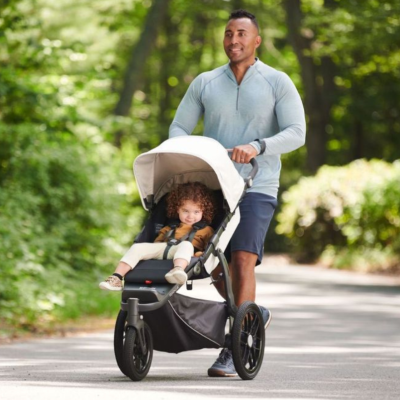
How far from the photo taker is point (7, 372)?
7.96 m

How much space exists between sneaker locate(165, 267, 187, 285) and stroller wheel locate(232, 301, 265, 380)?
63 centimetres

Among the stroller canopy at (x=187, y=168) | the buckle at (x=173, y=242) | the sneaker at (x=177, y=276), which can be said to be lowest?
the sneaker at (x=177, y=276)

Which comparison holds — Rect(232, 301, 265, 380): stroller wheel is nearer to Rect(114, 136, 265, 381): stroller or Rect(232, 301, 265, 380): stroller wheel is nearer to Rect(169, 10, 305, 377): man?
Rect(114, 136, 265, 381): stroller

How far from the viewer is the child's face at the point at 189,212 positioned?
7.54 meters

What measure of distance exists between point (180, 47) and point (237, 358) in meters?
39.5

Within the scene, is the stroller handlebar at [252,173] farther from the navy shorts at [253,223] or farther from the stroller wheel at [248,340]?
the stroller wheel at [248,340]

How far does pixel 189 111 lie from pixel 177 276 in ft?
4.98

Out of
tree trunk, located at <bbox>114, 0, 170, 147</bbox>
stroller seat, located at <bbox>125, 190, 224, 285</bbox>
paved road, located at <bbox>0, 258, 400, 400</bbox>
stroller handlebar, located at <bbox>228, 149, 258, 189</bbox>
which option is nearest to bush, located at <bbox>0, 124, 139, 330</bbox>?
paved road, located at <bbox>0, 258, 400, 400</bbox>

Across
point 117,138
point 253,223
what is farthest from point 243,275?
point 117,138

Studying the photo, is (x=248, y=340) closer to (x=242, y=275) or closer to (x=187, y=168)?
(x=242, y=275)

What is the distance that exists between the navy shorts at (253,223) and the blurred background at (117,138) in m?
4.52

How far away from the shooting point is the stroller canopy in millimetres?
7410

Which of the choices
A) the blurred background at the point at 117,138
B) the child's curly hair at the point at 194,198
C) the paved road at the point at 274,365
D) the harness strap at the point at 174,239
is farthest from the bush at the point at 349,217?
the harness strap at the point at 174,239

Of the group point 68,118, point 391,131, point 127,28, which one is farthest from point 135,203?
point 68,118
